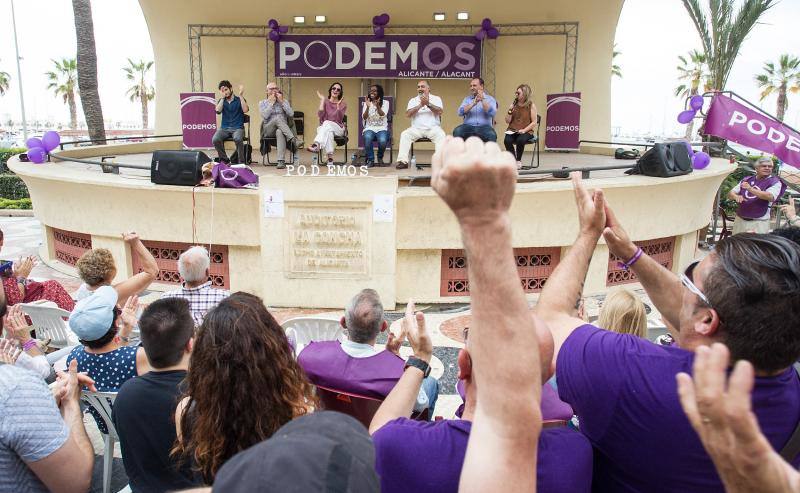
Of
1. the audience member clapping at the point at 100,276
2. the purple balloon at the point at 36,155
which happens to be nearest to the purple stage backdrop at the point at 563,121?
the purple balloon at the point at 36,155

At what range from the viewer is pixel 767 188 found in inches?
292

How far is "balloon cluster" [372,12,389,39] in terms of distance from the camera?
11414 mm

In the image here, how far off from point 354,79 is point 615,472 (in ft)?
40.0

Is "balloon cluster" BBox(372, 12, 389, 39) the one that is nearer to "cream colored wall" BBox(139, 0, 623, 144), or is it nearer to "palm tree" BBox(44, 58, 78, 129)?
"cream colored wall" BBox(139, 0, 623, 144)

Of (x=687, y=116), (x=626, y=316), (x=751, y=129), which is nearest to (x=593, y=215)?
(x=626, y=316)

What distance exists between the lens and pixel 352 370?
2.48 metres

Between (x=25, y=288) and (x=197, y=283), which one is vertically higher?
(x=197, y=283)

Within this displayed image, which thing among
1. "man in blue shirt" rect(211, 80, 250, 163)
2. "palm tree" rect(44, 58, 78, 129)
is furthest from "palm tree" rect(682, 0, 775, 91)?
"palm tree" rect(44, 58, 78, 129)

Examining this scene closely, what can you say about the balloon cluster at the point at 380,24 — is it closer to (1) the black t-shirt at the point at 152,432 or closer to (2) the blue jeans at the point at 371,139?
(2) the blue jeans at the point at 371,139

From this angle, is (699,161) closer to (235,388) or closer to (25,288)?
(235,388)

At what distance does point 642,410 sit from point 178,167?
251 inches

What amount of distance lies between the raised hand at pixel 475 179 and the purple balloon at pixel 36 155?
9.66 m

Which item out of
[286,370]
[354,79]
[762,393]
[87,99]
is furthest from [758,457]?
[87,99]

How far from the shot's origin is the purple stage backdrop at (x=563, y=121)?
1142 centimetres
